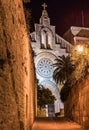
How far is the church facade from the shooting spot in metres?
55.6

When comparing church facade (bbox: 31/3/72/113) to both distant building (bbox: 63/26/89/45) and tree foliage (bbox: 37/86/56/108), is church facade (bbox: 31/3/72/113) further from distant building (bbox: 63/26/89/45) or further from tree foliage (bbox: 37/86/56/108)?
tree foliage (bbox: 37/86/56/108)

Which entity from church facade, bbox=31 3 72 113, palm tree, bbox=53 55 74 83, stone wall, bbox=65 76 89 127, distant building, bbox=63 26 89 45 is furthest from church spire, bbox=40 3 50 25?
stone wall, bbox=65 76 89 127

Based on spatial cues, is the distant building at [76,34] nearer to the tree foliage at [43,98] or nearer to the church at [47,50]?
the church at [47,50]

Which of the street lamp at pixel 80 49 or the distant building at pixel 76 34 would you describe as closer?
the street lamp at pixel 80 49

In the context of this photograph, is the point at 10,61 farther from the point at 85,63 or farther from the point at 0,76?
the point at 85,63

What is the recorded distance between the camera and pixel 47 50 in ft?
194

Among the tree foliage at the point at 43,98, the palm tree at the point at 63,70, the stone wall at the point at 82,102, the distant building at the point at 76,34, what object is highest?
the distant building at the point at 76,34

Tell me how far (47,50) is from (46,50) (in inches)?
8.3

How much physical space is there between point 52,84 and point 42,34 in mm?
10760

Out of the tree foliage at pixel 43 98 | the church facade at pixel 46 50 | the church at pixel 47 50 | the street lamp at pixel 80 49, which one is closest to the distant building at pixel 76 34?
the church at pixel 47 50

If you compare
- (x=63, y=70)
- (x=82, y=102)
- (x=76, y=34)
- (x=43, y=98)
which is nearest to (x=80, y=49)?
(x=82, y=102)

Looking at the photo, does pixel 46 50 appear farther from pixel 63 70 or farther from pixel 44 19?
pixel 63 70

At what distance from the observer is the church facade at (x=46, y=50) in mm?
55625

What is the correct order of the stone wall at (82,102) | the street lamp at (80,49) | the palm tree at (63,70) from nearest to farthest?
the stone wall at (82,102), the street lamp at (80,49), the palm tree at (63,70)
